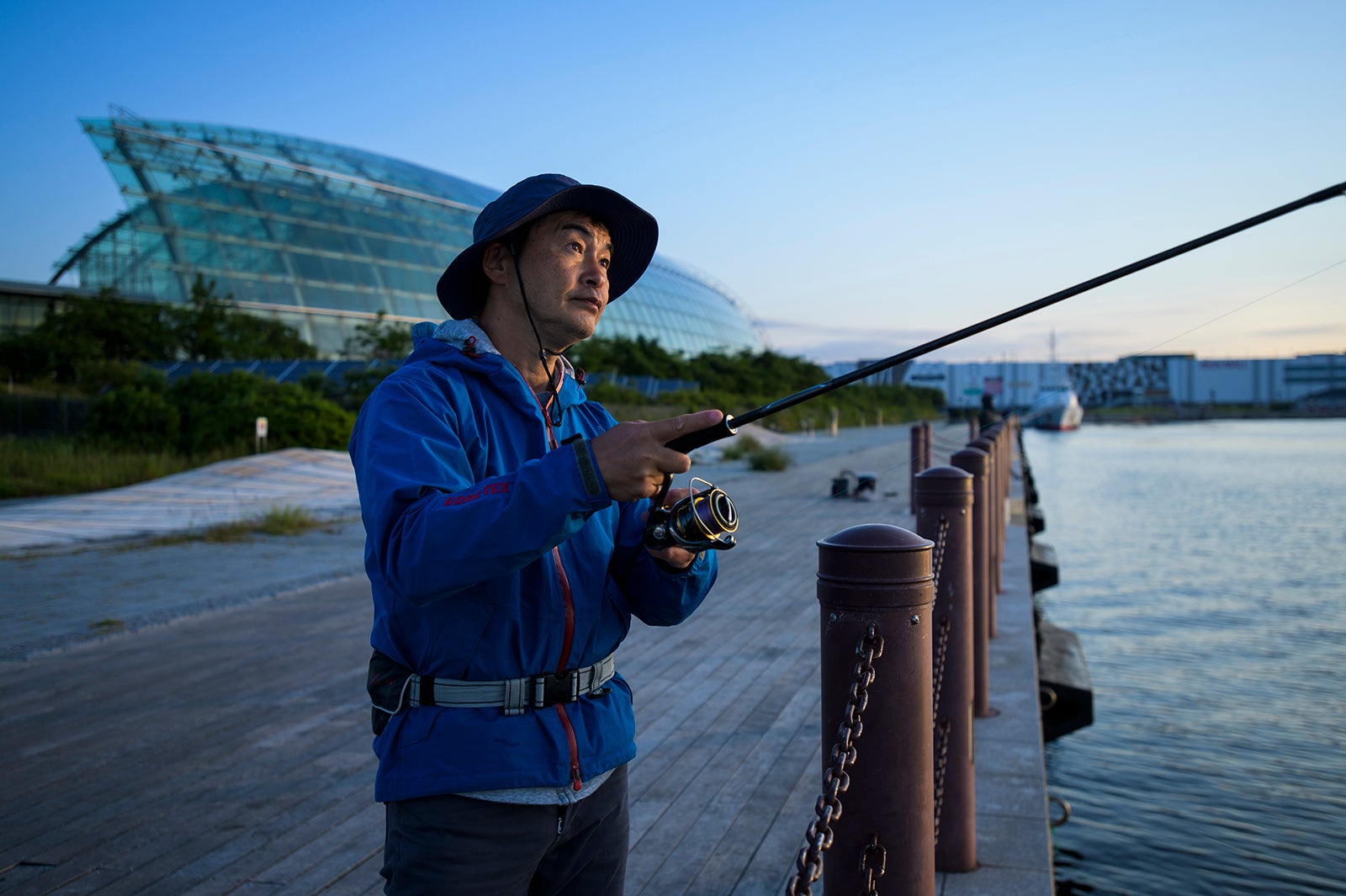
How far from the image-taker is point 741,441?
27938 mm

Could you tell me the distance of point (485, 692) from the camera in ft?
6.02

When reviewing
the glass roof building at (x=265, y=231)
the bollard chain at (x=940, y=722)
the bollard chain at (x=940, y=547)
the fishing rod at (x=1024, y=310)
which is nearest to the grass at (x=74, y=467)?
the glass roof building at (x=265, y=231)

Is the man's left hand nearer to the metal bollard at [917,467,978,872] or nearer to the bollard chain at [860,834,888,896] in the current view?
the bollard chain at [860,834,888,896]

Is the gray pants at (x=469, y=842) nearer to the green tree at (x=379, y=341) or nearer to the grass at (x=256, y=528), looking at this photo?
the grass at (x=256, y=528)

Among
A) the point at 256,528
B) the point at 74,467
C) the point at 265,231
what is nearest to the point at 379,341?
the point at 265,231

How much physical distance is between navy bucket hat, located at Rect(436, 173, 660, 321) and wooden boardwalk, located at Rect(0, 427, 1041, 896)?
7.36 feet

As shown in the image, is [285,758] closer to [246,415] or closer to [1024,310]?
[1024,310]

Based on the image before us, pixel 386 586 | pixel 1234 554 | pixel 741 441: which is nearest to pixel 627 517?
pixel 386 586

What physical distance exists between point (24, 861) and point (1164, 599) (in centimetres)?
1342

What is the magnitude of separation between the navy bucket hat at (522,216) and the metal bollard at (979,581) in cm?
310

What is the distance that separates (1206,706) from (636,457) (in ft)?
29.9

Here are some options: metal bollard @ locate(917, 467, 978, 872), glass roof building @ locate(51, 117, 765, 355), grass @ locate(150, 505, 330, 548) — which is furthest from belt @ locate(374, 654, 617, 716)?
glass roof building @ locate(51, 117, 765, 355)

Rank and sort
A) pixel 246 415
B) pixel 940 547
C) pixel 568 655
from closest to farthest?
pixel 568 655, pixel 940 547, pixel 246 415

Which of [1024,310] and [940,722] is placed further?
[940,722]
